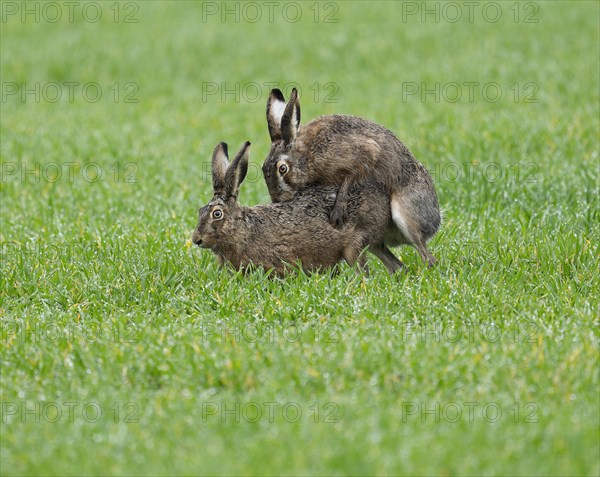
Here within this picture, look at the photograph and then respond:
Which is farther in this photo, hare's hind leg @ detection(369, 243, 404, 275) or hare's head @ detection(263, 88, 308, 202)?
hare's hind leg @ detection(369, 243, 404, 275)

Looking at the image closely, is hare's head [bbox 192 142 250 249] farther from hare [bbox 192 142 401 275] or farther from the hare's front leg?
the hare's front leg

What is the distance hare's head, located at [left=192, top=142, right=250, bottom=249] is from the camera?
697cm

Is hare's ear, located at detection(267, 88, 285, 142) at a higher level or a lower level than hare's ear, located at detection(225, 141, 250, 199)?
higher

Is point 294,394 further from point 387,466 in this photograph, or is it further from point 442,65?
point 442,65

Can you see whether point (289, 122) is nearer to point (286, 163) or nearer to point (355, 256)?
point (286, 163)

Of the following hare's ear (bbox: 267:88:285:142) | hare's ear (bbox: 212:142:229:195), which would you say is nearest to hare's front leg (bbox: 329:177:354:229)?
hare's ear (bbox: 267:88:285:142)

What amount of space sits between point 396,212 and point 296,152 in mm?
810

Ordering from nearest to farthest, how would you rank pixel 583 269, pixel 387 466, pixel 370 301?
pixel 387 466 → pixel 370 301 → pixel 583 269

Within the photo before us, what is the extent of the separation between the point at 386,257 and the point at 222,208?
1.26 m

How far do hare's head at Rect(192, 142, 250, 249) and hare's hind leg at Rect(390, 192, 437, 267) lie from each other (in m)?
1.05

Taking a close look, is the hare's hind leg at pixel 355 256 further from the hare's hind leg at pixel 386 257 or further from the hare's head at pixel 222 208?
the hare's head at pixel 222 208

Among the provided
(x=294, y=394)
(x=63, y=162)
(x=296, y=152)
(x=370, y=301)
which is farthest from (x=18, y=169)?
(x=294, y=394)

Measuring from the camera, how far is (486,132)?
10945 millimetres

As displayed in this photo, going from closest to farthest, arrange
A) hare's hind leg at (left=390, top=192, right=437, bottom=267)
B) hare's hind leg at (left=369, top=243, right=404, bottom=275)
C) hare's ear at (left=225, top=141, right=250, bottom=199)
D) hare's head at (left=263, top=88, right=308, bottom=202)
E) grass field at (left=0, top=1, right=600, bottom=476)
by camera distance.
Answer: grass field at (left=0, top=1, right=600, bottom=476)
hare's ear at (left=225, top=141, right=250, bottom=199)
hare's hind leg at (left=390, top=192, right=437, bottom=267)
hare's head at (left=263, top=88, right=308, bottom=202)
hare's hind leg at (left=369, top=243, right=404, bottom=275)
